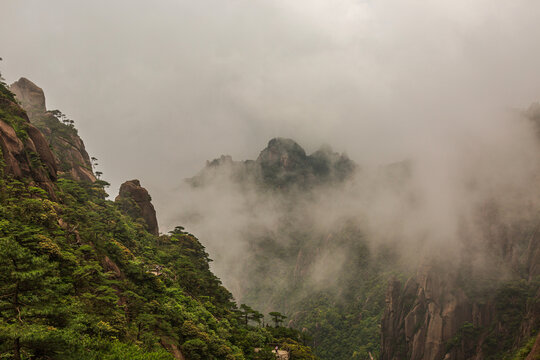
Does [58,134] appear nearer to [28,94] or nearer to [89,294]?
[28,94]

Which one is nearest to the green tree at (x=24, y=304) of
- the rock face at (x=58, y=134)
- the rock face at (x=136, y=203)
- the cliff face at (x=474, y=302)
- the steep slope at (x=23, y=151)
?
the steep slope at (x=23, y=151)

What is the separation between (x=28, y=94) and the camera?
99.8 meters

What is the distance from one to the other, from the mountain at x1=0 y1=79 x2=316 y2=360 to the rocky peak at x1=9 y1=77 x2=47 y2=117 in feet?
143

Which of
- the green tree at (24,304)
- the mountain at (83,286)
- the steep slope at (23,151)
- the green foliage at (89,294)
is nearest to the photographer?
the green tree at (24,304)

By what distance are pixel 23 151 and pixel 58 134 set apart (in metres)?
54.9

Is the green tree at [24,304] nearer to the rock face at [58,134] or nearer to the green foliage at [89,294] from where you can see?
the green foliage at [89,294]

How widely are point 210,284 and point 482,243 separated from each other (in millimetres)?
85615

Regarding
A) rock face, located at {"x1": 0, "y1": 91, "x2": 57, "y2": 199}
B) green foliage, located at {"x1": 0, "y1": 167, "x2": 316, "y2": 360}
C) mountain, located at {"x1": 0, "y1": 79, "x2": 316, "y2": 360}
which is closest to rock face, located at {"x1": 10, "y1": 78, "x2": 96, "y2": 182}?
mountain, located at {"x1": 0, "y1": 79, "x2": 316, "y2": 360}

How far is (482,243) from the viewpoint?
92.9 meters

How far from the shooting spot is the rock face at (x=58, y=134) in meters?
73.3

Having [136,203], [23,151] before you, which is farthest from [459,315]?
[23,151]

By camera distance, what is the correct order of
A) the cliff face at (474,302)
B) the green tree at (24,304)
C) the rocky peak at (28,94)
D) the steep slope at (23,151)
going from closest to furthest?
the green tree at (24,304) < the steep slope at (23,151) < the cliff face at (474,302) < the rocky peak at (28,94)

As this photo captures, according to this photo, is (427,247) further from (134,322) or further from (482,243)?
(134,322)

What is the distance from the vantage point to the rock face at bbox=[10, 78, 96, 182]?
73.3 meters
